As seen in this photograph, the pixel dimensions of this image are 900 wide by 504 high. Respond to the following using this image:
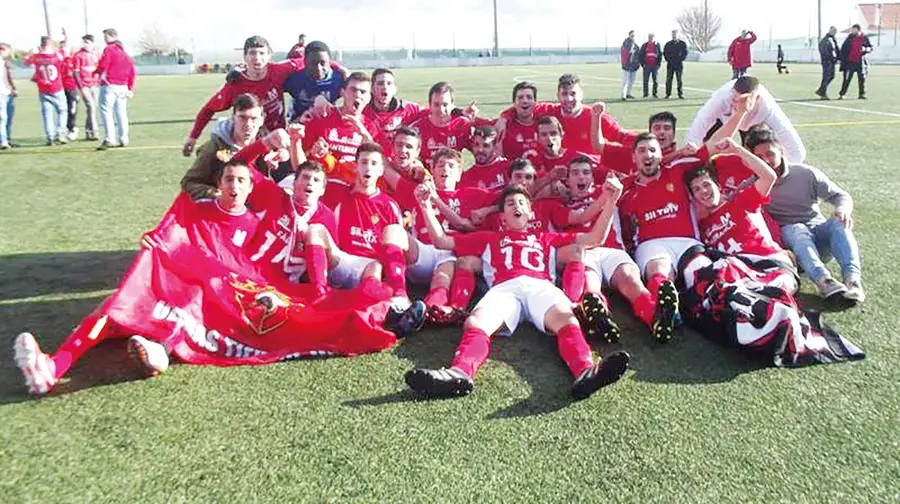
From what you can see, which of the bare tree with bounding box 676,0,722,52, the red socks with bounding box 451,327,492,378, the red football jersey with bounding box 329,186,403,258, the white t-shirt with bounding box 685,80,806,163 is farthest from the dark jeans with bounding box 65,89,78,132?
the bare tree with bounding box 676,0,722,52

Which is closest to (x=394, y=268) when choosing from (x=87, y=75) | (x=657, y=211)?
(x=657, y=211)

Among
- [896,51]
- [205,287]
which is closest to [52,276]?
[205,287]

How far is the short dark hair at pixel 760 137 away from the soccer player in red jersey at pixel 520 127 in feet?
6.34

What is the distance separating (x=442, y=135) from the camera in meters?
6.31

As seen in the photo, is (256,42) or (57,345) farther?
(256,42)

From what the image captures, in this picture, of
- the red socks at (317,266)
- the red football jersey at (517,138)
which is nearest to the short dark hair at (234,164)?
the red socks at (317,266)

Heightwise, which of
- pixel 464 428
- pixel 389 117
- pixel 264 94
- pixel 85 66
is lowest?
pixel 464 428

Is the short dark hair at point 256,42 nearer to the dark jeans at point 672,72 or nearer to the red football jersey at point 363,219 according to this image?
the red football jersey at point 363,219

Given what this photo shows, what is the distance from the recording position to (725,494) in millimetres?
2582

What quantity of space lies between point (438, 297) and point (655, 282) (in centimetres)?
144

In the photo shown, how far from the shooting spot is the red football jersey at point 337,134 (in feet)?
19.4

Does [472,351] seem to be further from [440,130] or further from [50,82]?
[50,82]

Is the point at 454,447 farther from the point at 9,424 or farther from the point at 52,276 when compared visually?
the point at 52,276

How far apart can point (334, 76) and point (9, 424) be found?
4.48 m
